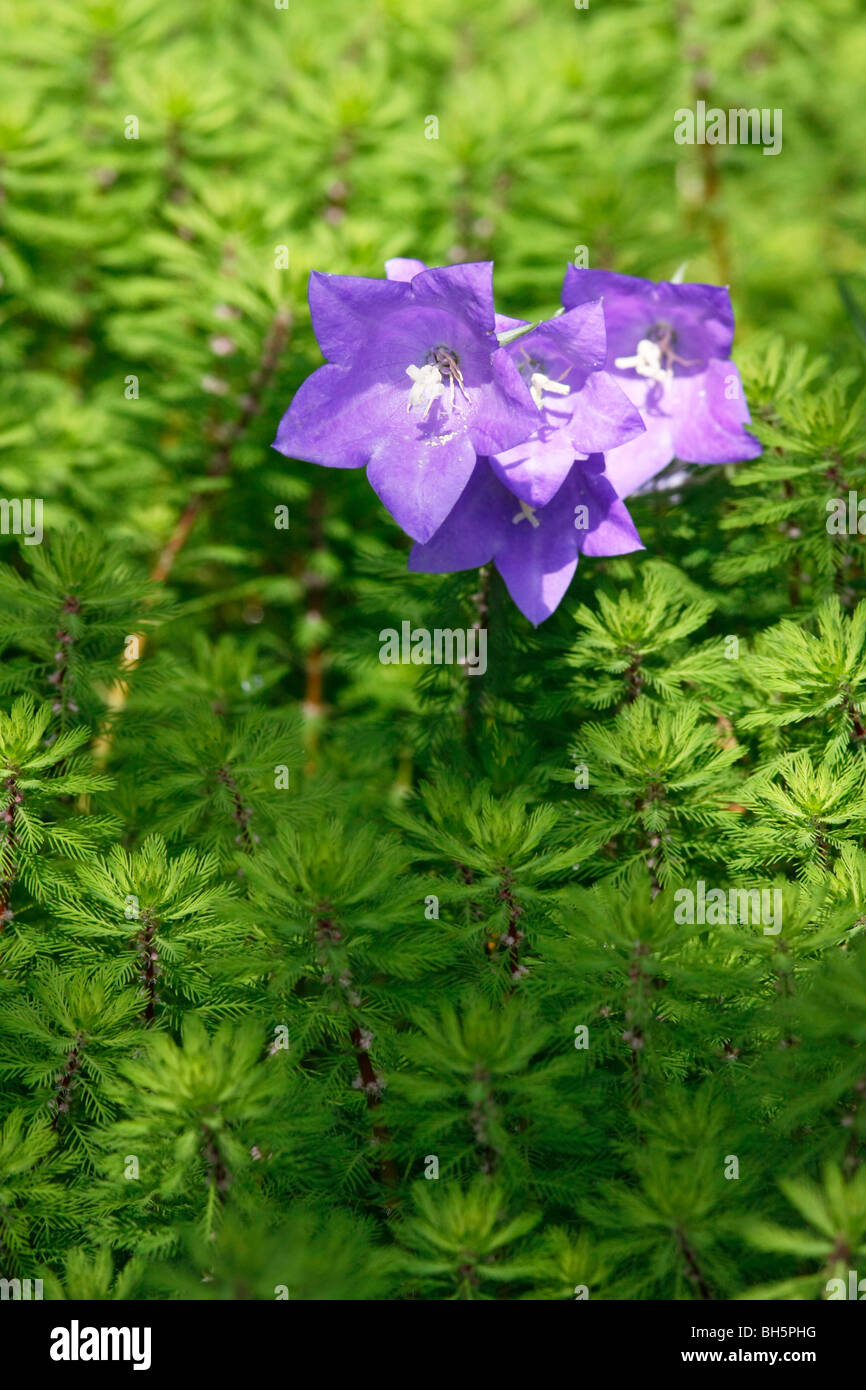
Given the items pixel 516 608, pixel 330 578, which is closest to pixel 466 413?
pixel 516 608

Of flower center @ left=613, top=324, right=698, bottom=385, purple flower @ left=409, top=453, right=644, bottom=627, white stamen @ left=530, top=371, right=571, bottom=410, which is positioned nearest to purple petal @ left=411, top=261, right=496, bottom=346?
white stamen @ left=530, top=371, right=571, bottom=410

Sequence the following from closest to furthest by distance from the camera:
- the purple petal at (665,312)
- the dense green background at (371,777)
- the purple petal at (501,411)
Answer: the dense green background at (371,777), the purple petal at (501,411), the purple petal at (665,312)

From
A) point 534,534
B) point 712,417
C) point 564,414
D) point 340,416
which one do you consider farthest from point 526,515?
point 712,417

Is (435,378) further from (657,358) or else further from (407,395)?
(657,358)

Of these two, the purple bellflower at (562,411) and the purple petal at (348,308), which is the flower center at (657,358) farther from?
the purple petal at (348,308)

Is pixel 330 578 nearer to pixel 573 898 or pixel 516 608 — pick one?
pixel 516 608

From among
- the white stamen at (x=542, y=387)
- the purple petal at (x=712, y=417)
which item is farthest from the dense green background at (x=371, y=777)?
the white stamen at (x=542, y=387)

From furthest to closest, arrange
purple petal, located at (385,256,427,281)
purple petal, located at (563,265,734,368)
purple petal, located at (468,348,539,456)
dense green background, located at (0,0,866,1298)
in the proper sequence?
purple petal, located at (563,265,734,368) < purple petal, located at (385,256,427,281) < purple petal, located at (468,348,539,456) < dense green background, located at (0,0,866,1298)

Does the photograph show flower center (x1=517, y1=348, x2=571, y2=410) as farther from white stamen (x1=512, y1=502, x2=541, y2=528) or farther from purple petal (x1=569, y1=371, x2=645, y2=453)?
white stamen (x1=512, y1=502, x2=541, y2=528)
